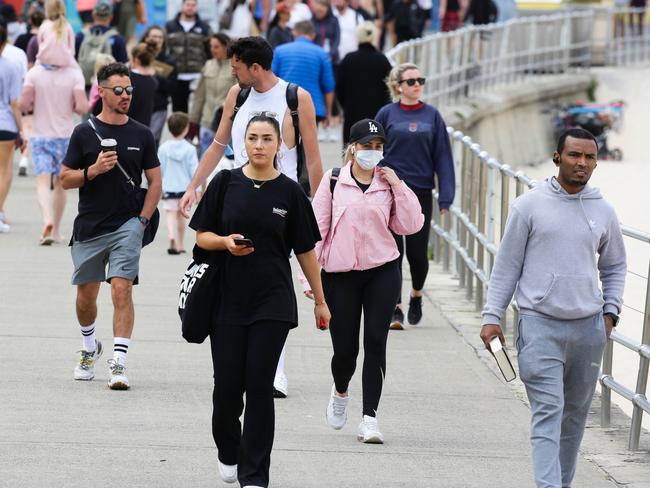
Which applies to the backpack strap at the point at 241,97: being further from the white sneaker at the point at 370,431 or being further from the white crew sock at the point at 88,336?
the white sneaker at the point at 370,431

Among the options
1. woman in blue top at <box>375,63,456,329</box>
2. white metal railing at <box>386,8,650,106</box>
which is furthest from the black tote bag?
white metal railing at <box>386,8,650,106</box>

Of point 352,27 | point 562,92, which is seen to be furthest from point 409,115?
point 562,92

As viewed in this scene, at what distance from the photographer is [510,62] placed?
96.6ft

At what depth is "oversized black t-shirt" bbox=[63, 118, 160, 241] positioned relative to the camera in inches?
357

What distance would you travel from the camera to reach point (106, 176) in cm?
908

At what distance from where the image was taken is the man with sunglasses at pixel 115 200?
29.7 feet

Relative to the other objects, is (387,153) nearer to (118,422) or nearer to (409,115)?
(409,115)

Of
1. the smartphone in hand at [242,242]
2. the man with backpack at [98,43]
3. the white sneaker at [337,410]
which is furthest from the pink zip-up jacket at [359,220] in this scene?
the man with backpack at [98,43]

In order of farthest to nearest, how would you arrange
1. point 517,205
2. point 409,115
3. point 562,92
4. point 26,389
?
point 562,92, point 409,115, point 26,389, point 517,205

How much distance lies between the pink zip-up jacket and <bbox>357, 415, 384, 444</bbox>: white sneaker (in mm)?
732

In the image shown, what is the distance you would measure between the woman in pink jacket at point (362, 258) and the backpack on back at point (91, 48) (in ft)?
31.7

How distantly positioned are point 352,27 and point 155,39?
7.31m

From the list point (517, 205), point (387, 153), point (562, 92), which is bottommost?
point (562, 92)

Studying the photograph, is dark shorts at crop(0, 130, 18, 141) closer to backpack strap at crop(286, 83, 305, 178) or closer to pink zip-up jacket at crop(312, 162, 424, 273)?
backpack strap at crop(286, 83, 305, 178)
